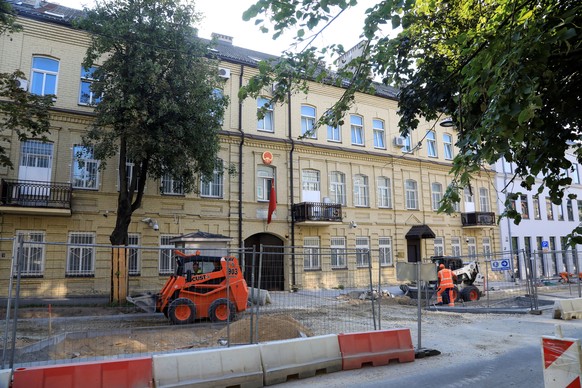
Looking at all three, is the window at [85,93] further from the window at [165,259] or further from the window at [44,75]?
the window at [165,259]

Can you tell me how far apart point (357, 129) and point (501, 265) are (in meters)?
12.9

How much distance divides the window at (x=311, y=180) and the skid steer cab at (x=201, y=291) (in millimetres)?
12348

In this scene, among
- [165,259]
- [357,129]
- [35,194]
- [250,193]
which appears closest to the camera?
[35,194]

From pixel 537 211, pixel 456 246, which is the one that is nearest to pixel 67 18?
pixel 456 246

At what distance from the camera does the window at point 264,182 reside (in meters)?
23.2

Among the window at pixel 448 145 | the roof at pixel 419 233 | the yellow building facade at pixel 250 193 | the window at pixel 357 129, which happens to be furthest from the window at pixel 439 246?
the window at pixel 357 129

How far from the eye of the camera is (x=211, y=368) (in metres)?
6.34

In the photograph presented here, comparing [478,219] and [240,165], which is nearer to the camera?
[240,165]

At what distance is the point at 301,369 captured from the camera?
7.11 metres

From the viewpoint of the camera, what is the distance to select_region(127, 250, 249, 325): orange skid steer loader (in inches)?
453

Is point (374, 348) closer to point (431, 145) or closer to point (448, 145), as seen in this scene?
point (431, 145)

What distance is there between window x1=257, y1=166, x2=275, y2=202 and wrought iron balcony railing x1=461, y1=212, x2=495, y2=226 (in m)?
15.5

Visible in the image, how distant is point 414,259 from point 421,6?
21.5 m

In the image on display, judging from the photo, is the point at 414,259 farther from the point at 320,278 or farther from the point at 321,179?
the point at 320,278
